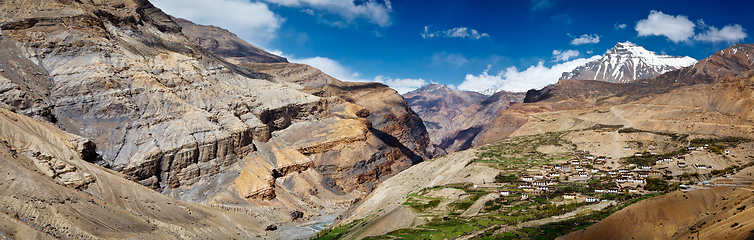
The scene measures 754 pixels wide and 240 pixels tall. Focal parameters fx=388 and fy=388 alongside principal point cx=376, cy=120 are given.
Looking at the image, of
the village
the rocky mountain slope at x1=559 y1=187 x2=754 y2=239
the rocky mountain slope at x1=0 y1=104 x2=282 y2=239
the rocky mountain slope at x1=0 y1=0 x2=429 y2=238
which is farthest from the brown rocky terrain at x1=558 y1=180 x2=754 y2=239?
the rocky mountain slope at x1=0 y1=0 x2=429 y2=238

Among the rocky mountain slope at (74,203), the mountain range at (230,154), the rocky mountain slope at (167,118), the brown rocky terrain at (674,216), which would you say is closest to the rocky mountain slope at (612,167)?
the brown rocky terrain at (674,216)

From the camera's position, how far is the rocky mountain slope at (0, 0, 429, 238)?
282 feet

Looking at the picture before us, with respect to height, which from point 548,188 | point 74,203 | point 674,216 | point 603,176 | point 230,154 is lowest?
point 74,203

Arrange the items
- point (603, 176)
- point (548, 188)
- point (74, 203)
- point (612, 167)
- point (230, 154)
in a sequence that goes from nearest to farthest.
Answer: point (74, 203) < point (548, 188) < point (603, 176) < point (612, 167) < point (230, 154)

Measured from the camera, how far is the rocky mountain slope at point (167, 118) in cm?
8581

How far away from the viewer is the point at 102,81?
92.5m

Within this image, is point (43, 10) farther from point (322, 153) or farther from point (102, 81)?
point (322, 153)

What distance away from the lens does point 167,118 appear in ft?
320

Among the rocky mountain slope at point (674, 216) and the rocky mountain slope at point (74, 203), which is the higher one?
the rocky mountain slope at point (674, 216)

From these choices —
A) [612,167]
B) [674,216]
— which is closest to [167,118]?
[674,216]

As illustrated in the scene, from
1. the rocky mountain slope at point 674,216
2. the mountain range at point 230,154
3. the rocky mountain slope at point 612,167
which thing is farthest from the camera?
the mountain range at point 230,154

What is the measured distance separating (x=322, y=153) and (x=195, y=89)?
43.3 m

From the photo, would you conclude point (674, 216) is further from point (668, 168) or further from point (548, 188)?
point (668, 168)

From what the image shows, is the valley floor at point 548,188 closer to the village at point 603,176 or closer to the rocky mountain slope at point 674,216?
the village at point 603,176
